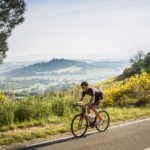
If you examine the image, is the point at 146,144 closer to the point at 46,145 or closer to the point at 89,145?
the point at 89,145

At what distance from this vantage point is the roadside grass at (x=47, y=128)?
1256cm

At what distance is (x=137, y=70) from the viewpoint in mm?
109062

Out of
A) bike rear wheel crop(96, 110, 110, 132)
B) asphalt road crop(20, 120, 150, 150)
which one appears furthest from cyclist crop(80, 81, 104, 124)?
asphalt road crop(20, 120, 150, 150)

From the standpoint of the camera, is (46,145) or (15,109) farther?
(15,109)

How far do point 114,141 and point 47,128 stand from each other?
312cm

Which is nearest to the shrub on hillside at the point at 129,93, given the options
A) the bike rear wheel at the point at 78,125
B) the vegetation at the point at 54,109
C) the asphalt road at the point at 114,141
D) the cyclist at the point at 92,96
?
the vegetation at the point at 54,109

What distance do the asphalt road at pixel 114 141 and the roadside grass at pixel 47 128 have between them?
4.47 ft

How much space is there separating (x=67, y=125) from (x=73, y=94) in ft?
13.9

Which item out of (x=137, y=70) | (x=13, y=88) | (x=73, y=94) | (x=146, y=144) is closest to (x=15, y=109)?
(x=13, y=88)

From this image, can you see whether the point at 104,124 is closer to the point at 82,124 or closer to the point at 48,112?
the point at 82,124

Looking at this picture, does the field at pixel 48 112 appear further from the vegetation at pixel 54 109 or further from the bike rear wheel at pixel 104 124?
the bike rear wheel at pixel 104 124

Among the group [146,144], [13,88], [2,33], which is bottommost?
[146,144]

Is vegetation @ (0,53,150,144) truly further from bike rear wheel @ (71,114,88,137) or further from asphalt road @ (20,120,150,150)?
asphalt road @ (20,120,150,150)

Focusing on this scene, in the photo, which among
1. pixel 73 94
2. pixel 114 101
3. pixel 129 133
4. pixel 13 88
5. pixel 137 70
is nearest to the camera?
pixel 129 133
